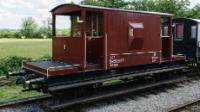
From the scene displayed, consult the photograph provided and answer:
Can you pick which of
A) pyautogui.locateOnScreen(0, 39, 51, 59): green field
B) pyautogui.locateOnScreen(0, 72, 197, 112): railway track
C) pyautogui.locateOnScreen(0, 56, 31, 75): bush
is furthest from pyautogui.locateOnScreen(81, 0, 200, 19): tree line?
pyautogui.locateOnScreen(0, 72, 197, 112): railway track

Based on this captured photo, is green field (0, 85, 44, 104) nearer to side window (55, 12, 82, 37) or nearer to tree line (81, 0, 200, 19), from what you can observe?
side window (55, 12, 82, 37)

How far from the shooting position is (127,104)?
10.1 meters

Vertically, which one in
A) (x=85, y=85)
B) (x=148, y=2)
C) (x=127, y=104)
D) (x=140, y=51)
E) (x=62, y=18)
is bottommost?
(x=127, y=104)

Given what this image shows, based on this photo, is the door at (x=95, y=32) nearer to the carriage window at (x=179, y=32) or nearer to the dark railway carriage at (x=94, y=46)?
the dark railway carriage at (x=94, y=46)

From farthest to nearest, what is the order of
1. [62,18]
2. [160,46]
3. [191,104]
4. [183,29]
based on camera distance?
[183,29] → [160,46] → [62,18] → [191,104]

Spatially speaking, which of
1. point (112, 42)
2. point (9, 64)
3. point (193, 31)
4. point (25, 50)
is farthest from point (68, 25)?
point (25, 50)

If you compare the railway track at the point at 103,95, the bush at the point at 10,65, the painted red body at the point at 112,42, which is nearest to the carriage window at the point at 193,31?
the railway track at the point at 103,95

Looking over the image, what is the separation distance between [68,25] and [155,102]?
4.14 metres

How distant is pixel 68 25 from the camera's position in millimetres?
10703

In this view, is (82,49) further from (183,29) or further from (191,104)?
(183,29)

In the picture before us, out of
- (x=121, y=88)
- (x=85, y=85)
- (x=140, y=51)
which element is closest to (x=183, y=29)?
(x=140, y=51)

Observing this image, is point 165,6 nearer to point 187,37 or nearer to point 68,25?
point 187,37

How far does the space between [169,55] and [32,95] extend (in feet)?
20.1

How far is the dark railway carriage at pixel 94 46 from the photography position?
30.5 feet
